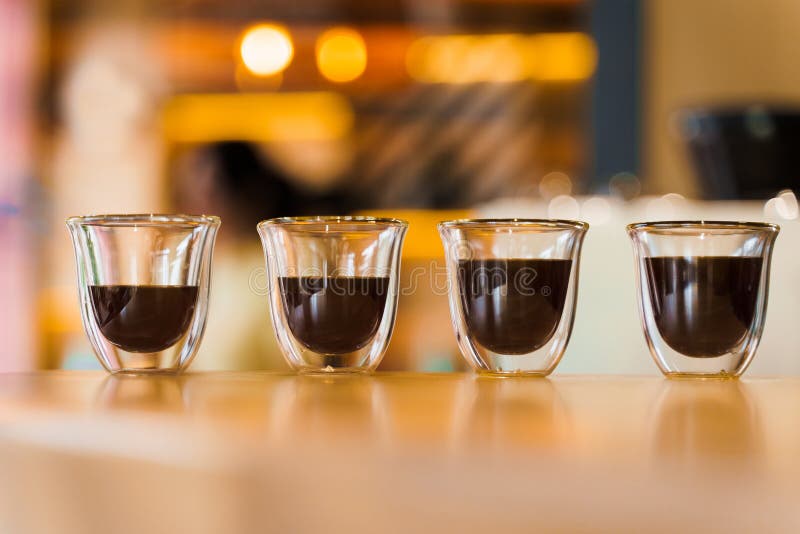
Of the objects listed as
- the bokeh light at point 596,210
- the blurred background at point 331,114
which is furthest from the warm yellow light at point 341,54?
the bokeh light at point 596,210

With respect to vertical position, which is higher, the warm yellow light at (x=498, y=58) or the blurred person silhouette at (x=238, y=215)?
the warm yellow light at (x=498, y=58)

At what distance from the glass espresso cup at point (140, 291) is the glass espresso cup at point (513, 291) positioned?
185 millimetres

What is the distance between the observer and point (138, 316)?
69cm

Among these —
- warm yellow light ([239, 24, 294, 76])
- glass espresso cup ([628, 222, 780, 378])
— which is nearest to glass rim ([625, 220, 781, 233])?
glass espresso cup ([628, 222, 780, 378])

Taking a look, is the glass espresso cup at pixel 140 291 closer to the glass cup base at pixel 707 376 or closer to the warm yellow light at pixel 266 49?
the glass cup base at pixel 707 376

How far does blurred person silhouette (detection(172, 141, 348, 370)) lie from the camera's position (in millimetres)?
2383

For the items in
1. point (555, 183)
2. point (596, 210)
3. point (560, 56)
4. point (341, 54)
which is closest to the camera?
point (596, 210)

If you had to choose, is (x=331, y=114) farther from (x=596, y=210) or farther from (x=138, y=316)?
(x=138, y=316)

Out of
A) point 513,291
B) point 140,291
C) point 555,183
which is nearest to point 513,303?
point 513,291

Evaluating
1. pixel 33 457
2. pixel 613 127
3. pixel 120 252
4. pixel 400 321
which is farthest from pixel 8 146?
pixel 33 457

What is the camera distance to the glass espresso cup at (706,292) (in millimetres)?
676

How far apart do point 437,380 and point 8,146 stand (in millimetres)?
3317

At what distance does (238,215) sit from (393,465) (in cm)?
246

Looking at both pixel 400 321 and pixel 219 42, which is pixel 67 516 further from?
pixel 219 42
